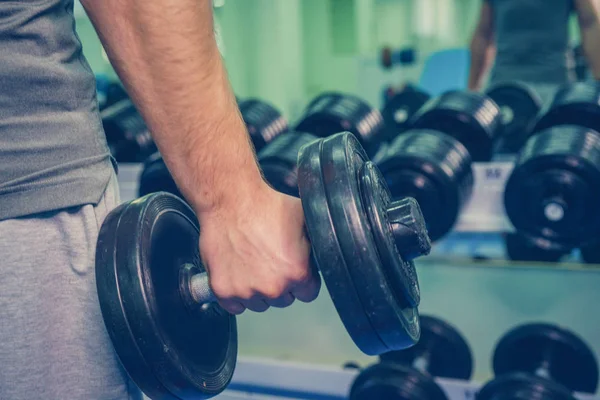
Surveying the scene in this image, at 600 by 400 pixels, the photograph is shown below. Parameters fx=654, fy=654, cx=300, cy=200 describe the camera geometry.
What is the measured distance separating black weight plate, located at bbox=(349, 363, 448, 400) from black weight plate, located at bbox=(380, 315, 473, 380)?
173 millimetres

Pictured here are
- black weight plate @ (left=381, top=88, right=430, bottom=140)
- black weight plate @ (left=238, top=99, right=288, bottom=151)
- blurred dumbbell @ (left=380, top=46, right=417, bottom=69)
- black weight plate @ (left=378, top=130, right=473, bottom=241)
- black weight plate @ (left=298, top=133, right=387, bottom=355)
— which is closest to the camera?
black weight plate @ (left=298, top=133, right=387, bottom=355)

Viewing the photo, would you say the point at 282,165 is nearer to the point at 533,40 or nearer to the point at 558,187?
the point at 558,187

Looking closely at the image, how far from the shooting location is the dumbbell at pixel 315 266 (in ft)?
1.83

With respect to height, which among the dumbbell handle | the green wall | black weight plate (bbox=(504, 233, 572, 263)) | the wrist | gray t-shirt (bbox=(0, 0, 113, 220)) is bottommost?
the green wall

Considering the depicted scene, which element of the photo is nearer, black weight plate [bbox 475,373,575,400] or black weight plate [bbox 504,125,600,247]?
black weight plate [bbox 475,373,575,400]

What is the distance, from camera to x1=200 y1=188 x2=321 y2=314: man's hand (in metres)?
0.58

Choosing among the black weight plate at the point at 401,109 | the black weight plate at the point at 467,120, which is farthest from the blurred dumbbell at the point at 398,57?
the black weight plate at the point at 467,120

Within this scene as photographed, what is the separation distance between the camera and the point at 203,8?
59 cm

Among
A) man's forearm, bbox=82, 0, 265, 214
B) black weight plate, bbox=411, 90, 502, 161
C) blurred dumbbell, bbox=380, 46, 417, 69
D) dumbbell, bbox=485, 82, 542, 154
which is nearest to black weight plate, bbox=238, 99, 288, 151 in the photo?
black weight plate, bbox=411, 90, 502, 161

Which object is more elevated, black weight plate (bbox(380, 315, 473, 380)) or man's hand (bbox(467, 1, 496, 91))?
man's hand (bbox(467, 1, 496, 91))

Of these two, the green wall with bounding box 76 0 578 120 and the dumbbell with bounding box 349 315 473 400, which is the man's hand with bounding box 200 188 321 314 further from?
the green wall with bounding box 76 0 578 120

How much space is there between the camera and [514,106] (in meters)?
1.89

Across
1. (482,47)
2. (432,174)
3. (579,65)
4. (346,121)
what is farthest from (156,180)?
(579,65)

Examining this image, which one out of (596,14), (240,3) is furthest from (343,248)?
(240,3)
